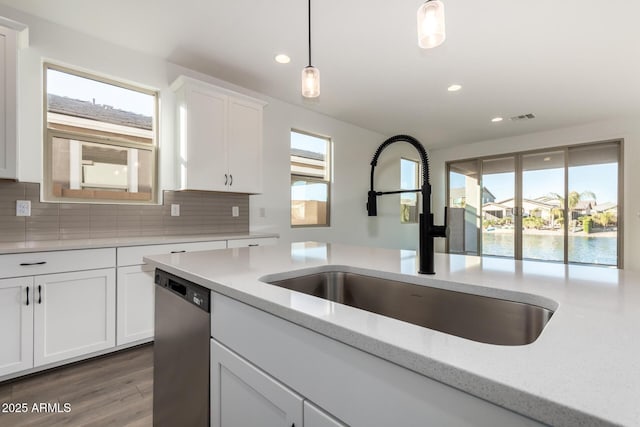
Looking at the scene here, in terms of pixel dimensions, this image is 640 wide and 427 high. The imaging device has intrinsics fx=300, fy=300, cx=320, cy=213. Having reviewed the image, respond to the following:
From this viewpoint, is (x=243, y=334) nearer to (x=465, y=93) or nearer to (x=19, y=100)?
(x=19, y=100)

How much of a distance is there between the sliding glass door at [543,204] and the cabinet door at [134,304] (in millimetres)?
4077

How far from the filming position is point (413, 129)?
16.8ft

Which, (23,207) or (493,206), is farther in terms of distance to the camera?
(493,206)

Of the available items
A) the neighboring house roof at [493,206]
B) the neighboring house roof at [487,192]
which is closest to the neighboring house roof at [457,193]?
the neighboring house roof at [487,192]

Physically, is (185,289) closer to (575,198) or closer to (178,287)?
(178,287)

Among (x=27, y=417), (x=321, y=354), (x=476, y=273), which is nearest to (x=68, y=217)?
(x=27, y=417)

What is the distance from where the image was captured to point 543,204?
5176mm

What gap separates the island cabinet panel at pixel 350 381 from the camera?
17.0 inches

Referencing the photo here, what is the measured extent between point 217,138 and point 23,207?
1547mm

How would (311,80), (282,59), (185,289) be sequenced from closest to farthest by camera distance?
1. (185,289)
2. (311,80)
3. (282,59)

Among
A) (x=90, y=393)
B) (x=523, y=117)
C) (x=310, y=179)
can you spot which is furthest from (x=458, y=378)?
(x=523, y=117)

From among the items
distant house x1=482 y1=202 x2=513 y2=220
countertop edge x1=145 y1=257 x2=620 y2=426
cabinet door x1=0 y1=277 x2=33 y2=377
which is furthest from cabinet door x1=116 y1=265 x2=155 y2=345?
distant house x1=482 y1=202 x2=513 y2=220

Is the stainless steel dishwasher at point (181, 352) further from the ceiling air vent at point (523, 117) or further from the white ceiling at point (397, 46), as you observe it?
the ceiling air vent at point (523, 117)

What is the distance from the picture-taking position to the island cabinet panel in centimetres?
43
